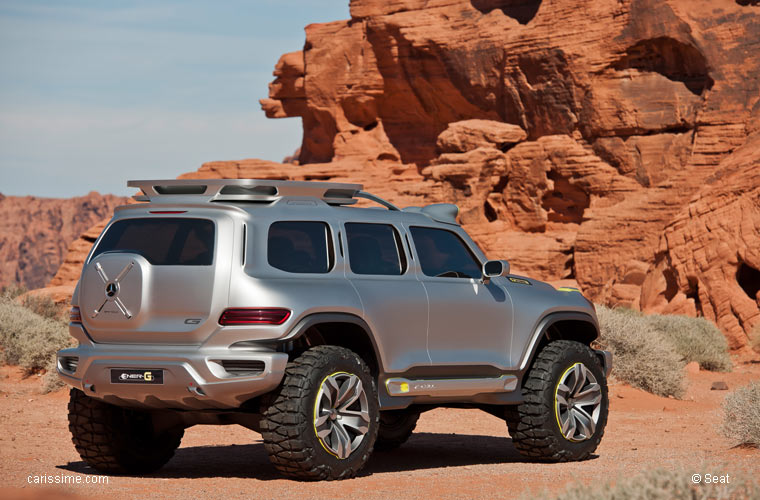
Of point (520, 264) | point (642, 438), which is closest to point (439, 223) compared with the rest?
point (642, 438)

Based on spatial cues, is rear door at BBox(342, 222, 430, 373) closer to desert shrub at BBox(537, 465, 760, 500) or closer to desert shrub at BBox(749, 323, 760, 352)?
desert shrub at BBox(537, 465, 760, 500)

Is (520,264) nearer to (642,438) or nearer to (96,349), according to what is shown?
(642,438)

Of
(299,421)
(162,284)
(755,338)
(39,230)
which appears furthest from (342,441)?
(39,230)

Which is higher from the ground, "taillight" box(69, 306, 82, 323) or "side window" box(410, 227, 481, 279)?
"side window" box(410, 227, 481, 279)

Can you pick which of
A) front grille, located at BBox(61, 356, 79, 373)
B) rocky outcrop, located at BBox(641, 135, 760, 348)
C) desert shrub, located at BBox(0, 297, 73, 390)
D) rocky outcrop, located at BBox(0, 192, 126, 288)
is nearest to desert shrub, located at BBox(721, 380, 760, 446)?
front grille, located at BBox(61, 356, 79, 373)

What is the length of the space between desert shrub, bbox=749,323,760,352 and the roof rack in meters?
20.4

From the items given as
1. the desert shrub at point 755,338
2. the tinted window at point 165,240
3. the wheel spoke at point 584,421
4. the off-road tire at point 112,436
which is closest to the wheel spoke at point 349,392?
the tinted window at point 165,240

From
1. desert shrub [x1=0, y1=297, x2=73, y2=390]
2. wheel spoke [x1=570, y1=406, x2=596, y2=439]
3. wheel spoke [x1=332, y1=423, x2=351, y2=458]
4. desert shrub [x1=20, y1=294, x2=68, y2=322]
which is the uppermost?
wheel spoke [x1=332, y1=423, x2=351, y2=458]

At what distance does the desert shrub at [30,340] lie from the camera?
18438 millimetres

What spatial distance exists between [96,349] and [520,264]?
34.7m

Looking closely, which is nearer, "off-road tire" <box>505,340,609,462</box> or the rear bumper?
the rear bumper

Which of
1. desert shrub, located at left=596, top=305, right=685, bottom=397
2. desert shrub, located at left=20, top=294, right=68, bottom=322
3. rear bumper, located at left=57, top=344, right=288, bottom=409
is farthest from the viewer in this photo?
desert shrub, located at left=20, top=294, right=68, bottom=322

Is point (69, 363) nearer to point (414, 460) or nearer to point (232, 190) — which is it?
point (232, 190)

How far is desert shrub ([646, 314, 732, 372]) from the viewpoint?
23.6 metres
